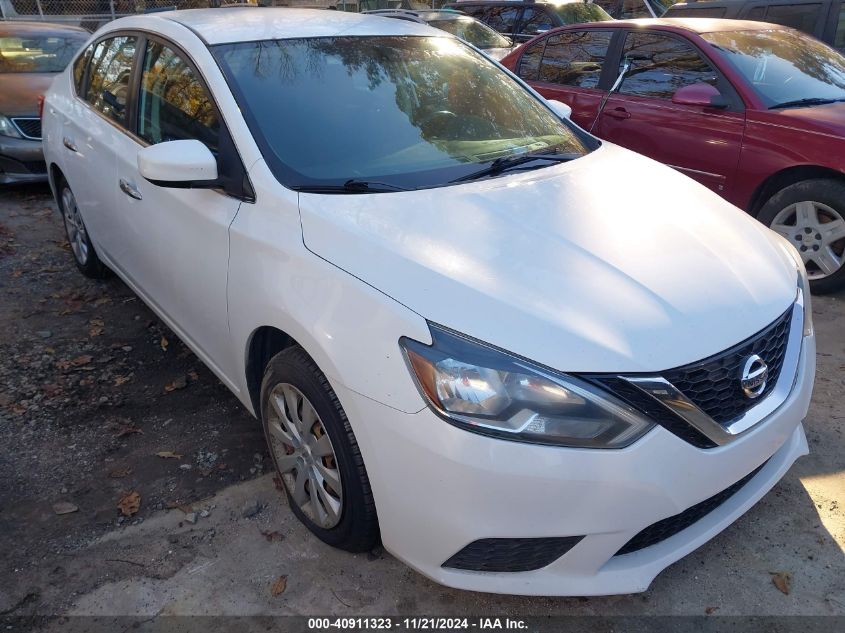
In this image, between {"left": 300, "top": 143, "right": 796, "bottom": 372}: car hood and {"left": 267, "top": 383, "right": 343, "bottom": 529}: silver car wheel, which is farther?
{"left": 267, "top": 383, "right": 343, "bottom": 529}: silver car wheel

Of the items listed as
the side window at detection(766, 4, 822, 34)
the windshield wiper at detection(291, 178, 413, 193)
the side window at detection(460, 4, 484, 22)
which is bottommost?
the windshield wiper at detection(291, 178, 413, 193)

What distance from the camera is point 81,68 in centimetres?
422

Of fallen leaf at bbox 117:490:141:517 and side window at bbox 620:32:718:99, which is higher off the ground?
side window at bbox 620:32:718:99

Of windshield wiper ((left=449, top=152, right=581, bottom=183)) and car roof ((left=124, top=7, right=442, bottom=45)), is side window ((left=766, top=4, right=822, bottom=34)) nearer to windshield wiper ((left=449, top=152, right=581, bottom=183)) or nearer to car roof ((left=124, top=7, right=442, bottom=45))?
car roof ((left=124, top=7, right=442, bottom=45))

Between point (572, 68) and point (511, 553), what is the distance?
4.71 meters

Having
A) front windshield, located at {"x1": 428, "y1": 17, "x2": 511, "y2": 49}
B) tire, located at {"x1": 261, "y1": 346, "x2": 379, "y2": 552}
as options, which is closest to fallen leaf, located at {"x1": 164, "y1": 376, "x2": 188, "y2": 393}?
tire, located at {"x1": 261, "y1": 346, "x2": 379, "y2": 552}

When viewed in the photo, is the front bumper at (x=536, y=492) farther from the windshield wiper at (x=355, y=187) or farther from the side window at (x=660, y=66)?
the side window at (x=660, y=66)

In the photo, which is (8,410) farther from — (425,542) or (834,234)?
(834,234)

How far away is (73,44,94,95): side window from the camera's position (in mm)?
4145

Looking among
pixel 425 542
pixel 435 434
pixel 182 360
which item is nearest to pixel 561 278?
pixel 435 434

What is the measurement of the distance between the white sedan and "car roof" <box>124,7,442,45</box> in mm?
23

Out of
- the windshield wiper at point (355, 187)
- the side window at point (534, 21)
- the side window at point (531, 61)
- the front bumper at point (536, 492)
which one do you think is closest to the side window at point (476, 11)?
the side window at point (534, 21)

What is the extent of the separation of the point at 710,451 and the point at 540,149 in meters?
1.57

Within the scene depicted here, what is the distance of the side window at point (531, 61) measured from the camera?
5969mm
